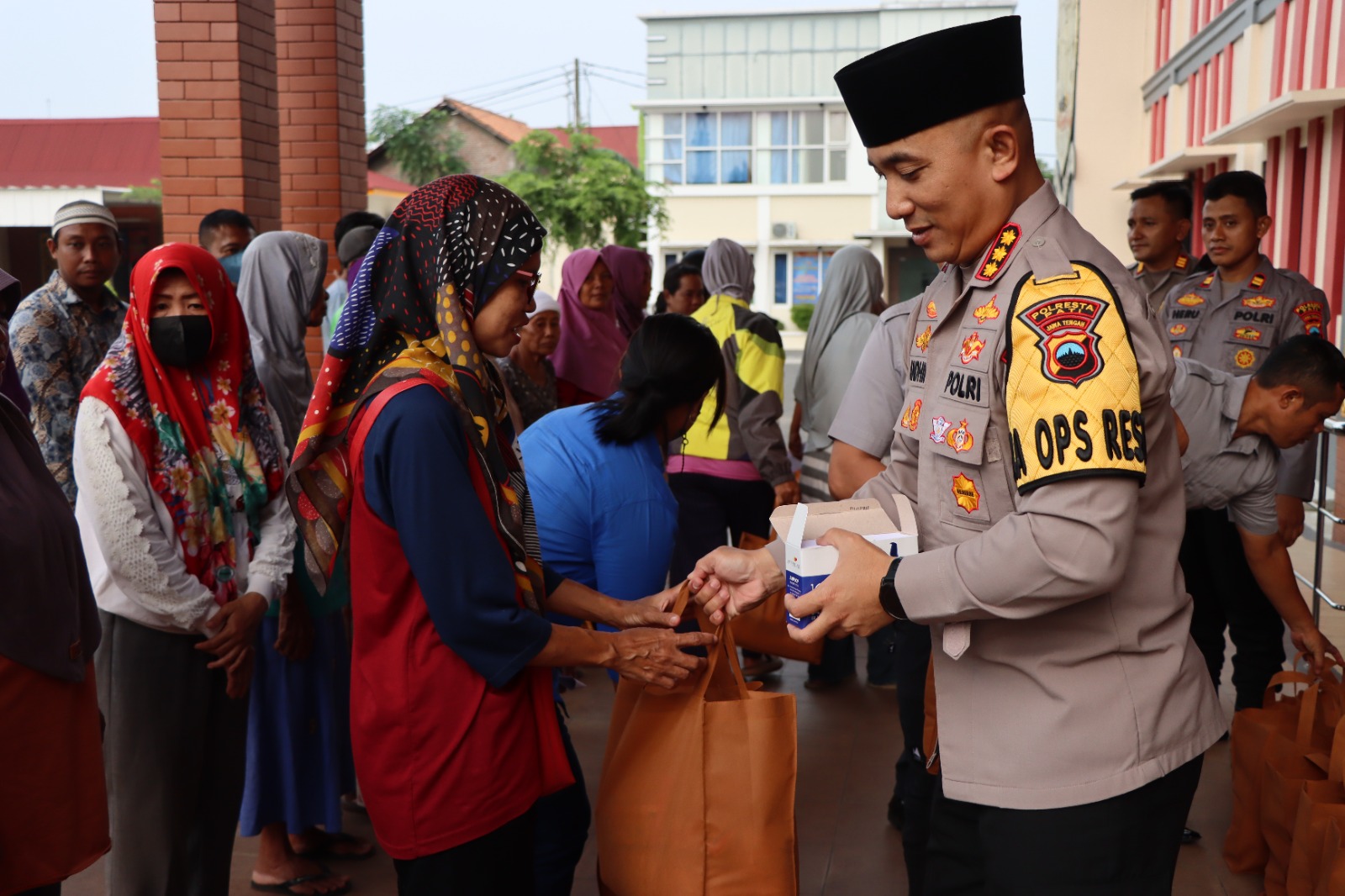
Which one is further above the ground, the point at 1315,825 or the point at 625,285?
the point at 625,285

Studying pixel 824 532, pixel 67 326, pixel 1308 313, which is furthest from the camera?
pixel 1308 313

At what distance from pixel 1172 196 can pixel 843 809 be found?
3.47m

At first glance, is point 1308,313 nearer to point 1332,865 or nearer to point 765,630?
point 765,630

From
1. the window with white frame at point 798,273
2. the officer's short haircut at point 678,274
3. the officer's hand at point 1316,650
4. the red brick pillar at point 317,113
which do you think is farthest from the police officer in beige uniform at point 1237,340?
the window with white frame at point 798,273

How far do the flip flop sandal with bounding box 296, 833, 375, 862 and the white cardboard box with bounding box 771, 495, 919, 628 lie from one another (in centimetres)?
239

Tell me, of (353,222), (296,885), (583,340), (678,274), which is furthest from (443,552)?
(678,274)

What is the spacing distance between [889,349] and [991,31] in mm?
1671

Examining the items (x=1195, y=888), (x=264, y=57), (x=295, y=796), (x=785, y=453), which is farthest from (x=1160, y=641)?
(x=264, y=57)

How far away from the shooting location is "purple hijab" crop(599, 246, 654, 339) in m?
6.79

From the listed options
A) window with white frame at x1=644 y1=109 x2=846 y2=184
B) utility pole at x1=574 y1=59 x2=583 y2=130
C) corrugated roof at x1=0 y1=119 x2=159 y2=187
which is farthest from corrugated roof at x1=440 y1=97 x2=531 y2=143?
corrugated roof at x1=0 y1=119 x2=159 y2=187

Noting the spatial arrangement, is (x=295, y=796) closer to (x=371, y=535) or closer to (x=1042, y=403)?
(x=371, y=535)

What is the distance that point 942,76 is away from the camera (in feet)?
5.26

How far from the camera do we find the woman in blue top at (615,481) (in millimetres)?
2744

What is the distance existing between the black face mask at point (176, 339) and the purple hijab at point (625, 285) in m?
4.06
